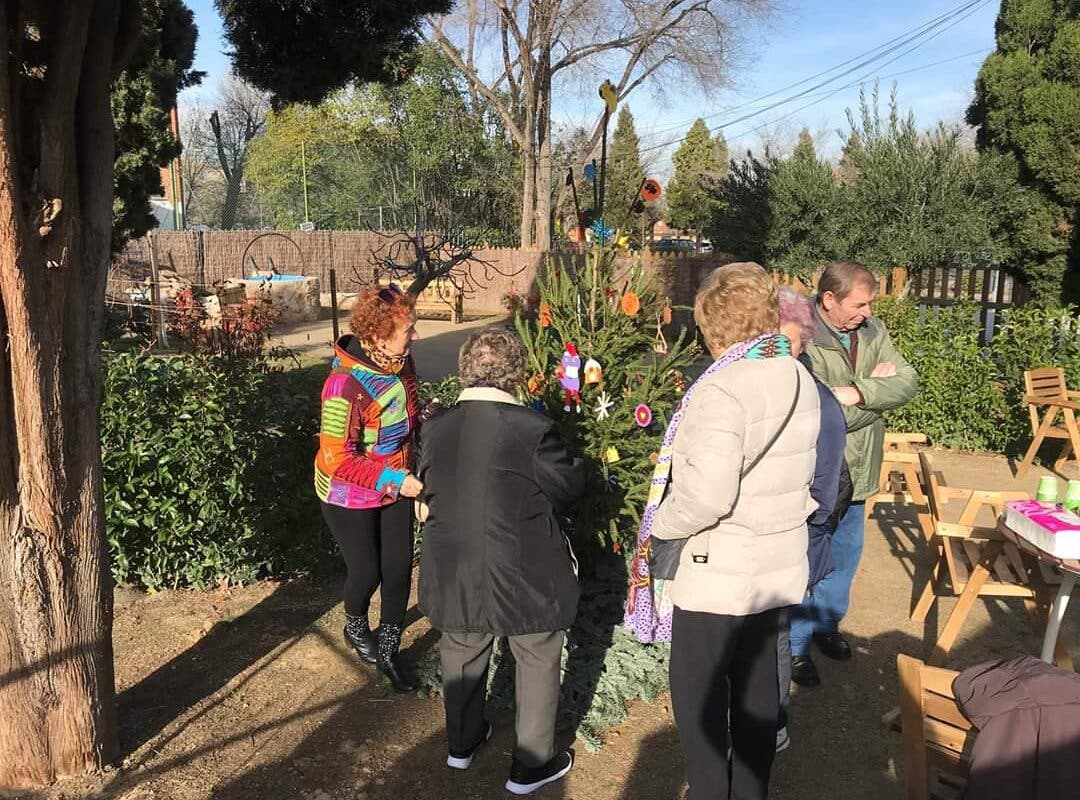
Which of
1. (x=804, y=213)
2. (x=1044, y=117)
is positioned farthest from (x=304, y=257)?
(x=1044, y=117)

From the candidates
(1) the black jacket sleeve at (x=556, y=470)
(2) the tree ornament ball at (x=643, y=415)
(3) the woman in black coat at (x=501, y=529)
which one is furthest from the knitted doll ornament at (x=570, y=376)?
(1) the black jacket sleeve at (x=556, y=470)

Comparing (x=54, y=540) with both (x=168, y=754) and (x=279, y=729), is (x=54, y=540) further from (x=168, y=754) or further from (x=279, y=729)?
(x=279, y=729)

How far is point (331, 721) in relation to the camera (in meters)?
3.22

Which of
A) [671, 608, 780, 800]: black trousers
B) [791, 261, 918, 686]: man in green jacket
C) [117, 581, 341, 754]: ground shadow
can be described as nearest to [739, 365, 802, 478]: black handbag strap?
[671, 608, 780, 800]: black trousers

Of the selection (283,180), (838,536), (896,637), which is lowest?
(896,637)

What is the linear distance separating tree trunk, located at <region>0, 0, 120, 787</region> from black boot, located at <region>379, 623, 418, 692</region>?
3.42 feet

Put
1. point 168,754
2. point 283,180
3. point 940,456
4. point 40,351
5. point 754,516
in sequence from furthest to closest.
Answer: point 283,180, point 940,456, point 168,754, point 40,351, point 754,516

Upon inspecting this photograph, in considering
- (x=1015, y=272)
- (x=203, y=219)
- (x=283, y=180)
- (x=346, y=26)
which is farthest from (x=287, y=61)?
(x=203, y=219)

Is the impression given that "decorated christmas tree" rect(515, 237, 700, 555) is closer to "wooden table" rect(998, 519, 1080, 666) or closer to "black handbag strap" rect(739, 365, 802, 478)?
"black handbag strap" rect(739, 365, 802, 478)

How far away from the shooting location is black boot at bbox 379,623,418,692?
343cm

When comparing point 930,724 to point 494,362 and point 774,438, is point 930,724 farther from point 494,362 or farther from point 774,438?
point 494,362

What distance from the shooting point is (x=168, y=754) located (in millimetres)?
2975

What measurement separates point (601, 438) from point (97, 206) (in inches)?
83.1

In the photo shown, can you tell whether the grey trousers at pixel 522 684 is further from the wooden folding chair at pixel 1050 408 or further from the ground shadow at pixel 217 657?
the wooden folding chair at pixel 1050 408
